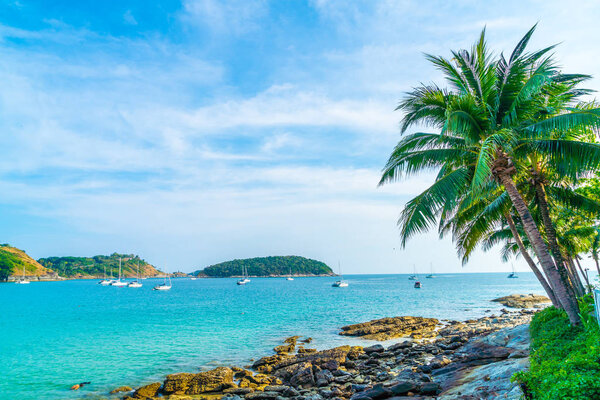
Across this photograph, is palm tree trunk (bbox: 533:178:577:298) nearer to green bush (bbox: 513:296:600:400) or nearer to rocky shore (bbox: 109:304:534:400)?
green bush (bbox: 513:296:600:400)

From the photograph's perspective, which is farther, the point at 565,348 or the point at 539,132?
the point at 539,132

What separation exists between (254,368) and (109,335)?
18160 millimetres

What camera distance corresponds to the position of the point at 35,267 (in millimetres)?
168125

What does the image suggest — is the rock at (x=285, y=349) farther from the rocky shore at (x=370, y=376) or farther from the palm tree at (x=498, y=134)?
the palm tree at (x=498, y=134)

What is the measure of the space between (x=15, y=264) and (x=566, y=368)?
666 feet

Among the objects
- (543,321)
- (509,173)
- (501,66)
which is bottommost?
(543,321)

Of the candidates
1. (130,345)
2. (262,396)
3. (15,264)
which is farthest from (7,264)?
(262,396)

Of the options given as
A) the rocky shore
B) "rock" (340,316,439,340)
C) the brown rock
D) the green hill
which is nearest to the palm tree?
the rocky shore

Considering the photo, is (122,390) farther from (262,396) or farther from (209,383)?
(262,396)

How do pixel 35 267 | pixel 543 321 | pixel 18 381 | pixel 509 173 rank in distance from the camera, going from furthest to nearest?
pixel 35 267, pixel 18 381, pixel 543 321, pixel 509 173

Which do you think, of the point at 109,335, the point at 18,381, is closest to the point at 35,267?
the point at 109,335

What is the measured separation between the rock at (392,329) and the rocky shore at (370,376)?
5.43 meters

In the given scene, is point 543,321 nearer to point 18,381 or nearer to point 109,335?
point 18,381

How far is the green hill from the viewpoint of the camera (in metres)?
147
